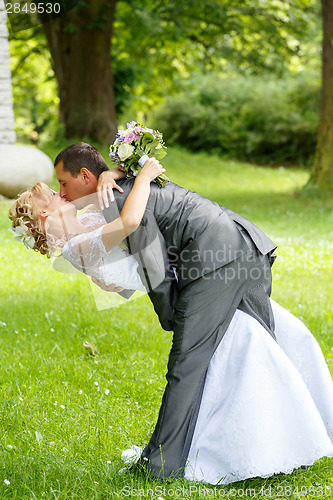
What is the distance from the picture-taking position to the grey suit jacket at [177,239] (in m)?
2.58

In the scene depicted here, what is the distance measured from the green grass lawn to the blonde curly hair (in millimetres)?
1090

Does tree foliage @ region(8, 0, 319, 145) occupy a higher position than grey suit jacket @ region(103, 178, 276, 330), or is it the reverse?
grey suit jacket @ region(103, 178, 276, 330)

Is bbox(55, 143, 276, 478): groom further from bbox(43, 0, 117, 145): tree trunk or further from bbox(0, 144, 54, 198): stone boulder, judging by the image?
bbox(43, 0, 117, 145): tree trunk

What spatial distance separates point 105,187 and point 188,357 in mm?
836

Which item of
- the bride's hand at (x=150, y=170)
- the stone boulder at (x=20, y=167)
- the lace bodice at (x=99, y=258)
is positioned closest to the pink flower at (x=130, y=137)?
the bride's hand at (x=150, y=170)

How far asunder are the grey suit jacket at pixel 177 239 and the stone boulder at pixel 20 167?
21.3 feet

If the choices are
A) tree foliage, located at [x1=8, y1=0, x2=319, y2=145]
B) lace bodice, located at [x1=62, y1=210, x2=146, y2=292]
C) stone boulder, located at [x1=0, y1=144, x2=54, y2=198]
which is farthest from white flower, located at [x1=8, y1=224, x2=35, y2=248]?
tree foliage, located at [x1=8, y1=0, x2=319, y2=145]

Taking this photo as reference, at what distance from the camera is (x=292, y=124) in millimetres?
19484

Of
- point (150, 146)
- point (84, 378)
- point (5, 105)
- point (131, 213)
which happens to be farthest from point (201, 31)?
point (131, 213)

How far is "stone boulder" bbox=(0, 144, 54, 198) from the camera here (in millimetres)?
8961

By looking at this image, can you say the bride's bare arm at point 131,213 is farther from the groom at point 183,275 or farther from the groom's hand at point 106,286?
the groom's hand at point 106,286

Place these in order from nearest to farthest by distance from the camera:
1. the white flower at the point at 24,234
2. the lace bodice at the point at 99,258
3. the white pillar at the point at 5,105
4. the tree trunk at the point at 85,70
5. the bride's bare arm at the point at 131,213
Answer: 1. the bride's bare arm at the point at 131,213
2. the lace bodice at the point at 99,258
3. the white flower at the point at 24,234
4. the white pillar at the point at 5,105
5. the tree trunk at the point at 85,70

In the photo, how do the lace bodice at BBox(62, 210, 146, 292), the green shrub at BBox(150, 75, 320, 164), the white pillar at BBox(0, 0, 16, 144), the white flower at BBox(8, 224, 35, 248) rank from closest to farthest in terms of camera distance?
1. the lace bodice at BBox(62, 210, 146, 292)
2. the white flower at BBox(8, 224, 35, 248)
3. the white pillar at BBox(0, 0, 16, 144)
4. the green shrub at BBox(150, 75, 320, 164)

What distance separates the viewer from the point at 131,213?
246 cm
